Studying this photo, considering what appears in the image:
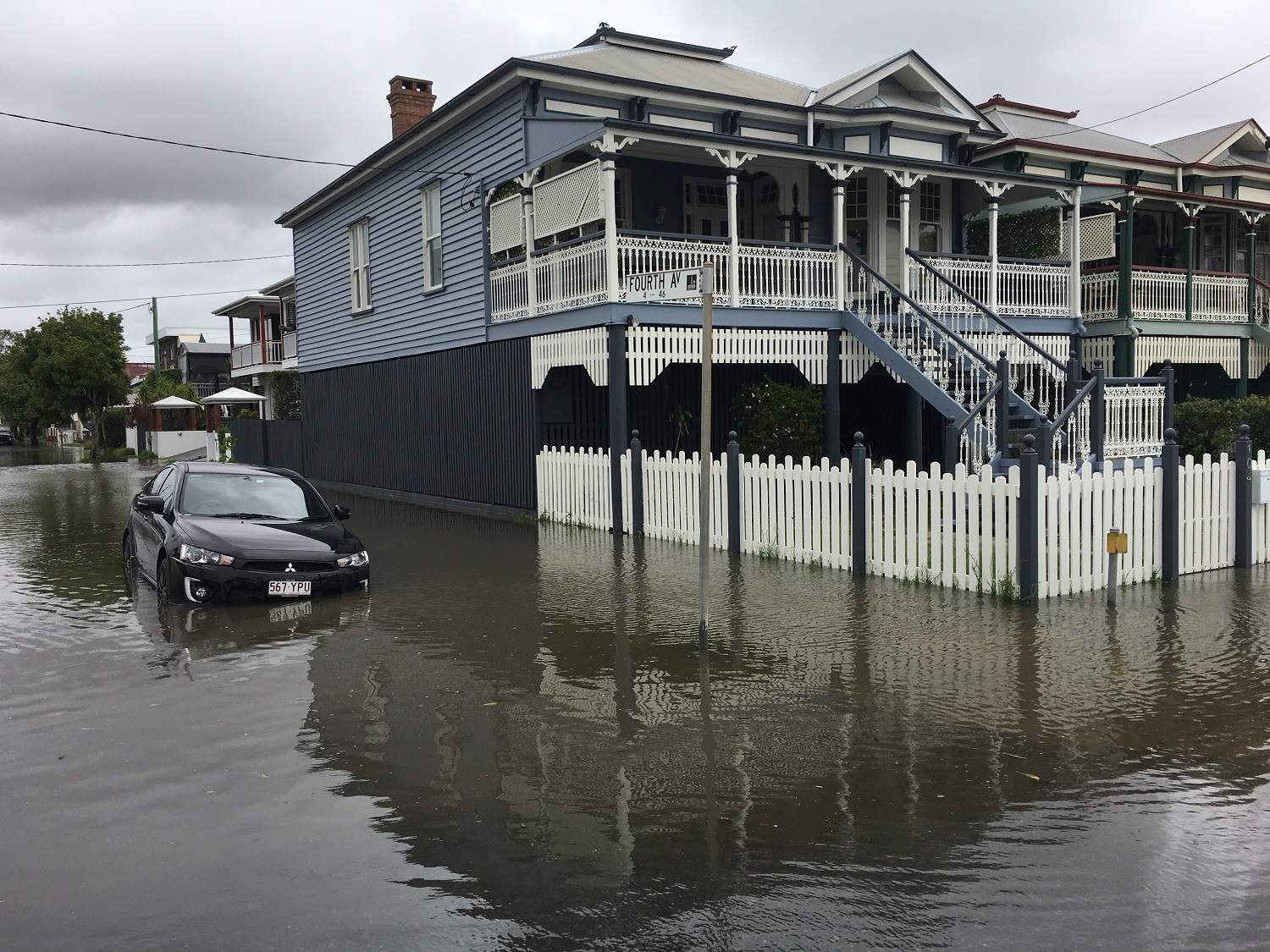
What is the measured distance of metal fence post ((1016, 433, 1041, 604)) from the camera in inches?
382

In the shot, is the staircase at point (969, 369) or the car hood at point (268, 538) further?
the staircase at point (969, 369)

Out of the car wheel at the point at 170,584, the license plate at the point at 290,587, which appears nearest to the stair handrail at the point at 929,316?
the license plate at the point at 290,587

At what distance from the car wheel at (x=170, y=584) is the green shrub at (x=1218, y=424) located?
632 inches

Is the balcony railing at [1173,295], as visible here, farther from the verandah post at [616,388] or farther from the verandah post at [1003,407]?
the verandah post at [616,388]

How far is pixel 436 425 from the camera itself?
21.8 meters

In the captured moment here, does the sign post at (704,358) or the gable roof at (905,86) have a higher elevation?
the gable roof at (905,86)

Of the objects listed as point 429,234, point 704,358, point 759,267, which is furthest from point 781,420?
point 704,358

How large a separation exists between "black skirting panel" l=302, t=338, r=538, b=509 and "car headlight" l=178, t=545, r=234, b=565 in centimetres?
804

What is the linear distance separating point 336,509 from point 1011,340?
39.2 ft

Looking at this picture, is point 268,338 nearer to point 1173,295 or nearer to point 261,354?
point 261,354

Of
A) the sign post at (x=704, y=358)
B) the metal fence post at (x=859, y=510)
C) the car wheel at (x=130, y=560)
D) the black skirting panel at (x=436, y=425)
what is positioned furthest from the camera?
the black skirting panel at (x=436, y=425)

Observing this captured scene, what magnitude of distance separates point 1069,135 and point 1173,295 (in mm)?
5113

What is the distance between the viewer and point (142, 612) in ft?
34.3

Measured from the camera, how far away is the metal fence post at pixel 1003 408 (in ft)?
45.1
